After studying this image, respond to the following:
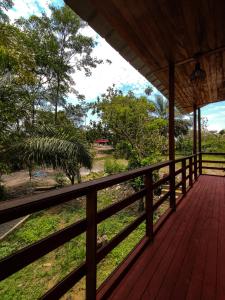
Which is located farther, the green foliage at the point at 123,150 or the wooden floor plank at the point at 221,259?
the green foliage at the point at 123,150

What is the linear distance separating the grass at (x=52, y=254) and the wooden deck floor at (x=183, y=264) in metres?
1.59

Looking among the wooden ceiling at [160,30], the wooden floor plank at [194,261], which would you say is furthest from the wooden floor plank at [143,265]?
the wooden ceiling at [160,30]

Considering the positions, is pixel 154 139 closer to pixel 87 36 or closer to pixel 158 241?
pixel 158 241

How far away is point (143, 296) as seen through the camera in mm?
1359

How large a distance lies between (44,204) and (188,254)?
170 centimetres

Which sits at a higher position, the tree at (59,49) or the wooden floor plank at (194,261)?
the tree at (59,49)

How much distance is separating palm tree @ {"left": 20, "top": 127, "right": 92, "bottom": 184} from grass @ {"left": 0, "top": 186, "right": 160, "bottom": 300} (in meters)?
1.54

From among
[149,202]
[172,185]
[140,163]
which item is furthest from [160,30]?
[140,163]

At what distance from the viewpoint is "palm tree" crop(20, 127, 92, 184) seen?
525cm

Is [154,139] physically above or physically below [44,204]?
above

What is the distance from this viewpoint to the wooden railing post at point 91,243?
1191 mm

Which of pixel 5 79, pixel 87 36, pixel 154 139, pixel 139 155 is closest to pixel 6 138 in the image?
pixel 5 79

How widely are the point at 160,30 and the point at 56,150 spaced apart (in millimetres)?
4185

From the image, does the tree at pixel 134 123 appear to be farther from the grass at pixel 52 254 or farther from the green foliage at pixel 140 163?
the grass at pixel 52 254
